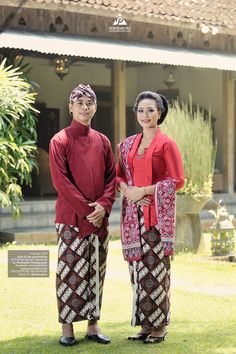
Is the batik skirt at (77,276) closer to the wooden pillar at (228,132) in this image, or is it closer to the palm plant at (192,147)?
the palm plant at (192,147)

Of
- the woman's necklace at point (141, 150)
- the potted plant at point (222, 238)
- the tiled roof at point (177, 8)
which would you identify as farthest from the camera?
the tiled roof at point (177, 8)

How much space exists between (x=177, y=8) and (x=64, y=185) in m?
9.73

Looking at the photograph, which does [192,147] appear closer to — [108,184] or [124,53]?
[124,53]

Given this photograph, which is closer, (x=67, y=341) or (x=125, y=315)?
(x=67, y=341)

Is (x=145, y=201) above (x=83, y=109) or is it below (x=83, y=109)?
below

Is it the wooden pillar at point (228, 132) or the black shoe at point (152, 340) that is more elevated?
the wooden pillar at point (228, 132)

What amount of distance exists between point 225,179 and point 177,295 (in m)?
8.03

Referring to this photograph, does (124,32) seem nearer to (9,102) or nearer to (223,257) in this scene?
(9,102)

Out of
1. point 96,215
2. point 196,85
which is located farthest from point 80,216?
point 196,85

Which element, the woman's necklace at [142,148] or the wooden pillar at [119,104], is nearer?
the woman's necklace at [142,148]

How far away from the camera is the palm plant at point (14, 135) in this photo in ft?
35.2

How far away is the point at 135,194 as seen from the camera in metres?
5.45

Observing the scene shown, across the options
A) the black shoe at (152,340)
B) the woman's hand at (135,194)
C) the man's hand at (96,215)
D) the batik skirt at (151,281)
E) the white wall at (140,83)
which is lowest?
the black shoe at (152,340)

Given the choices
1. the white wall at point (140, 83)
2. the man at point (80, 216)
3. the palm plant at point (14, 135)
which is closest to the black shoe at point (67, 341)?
the man at point (80, 216)
